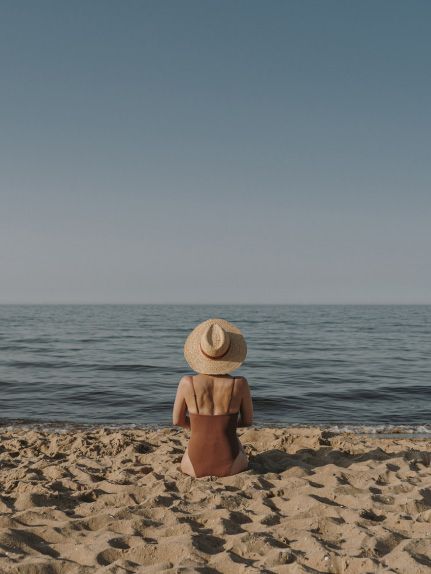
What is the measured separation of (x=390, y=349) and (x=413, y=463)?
826 inches

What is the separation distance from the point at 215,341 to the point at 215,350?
97 millimetres

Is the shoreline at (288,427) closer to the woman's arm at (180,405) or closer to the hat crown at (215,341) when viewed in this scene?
the woman's arm at (180,405)

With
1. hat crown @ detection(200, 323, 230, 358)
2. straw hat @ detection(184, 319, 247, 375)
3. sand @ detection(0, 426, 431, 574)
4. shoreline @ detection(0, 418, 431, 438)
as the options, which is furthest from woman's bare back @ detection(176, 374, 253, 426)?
shoreline @ detection(0, 418, 431, 438)

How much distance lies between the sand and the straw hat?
4.22ft

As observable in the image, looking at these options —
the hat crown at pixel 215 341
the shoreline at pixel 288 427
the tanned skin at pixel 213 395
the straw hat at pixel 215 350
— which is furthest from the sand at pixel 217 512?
the shoreline at pixel 288 427

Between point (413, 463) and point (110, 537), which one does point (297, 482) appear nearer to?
point (413, 463)

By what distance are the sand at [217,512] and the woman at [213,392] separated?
43cm

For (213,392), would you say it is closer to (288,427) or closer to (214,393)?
(214,393)

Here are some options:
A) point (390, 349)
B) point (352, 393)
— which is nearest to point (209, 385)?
point (352, 393)

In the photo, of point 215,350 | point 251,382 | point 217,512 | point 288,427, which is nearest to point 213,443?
point 217,512

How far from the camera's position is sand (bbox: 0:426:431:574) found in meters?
3.71

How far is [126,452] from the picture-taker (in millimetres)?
6980

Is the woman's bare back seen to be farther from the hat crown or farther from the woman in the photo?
the hat crown

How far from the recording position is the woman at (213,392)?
5.36 metres
